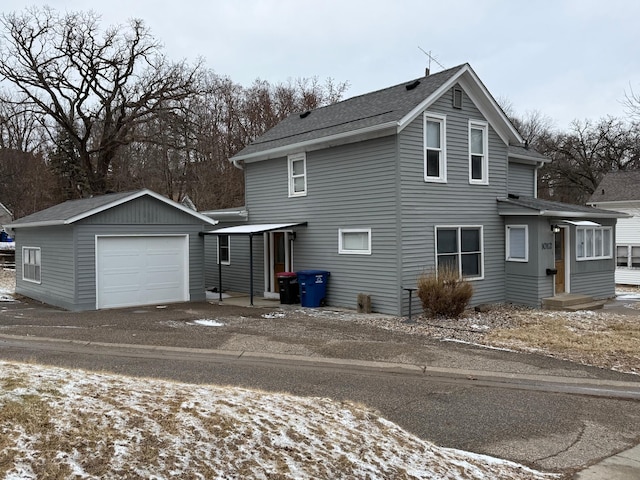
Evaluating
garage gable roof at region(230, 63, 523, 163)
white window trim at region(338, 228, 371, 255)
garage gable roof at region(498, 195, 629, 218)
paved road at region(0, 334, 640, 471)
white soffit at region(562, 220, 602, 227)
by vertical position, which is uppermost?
garage gable roof at region(230, 63, 523, 163)

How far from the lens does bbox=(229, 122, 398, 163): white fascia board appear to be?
46.1 feet

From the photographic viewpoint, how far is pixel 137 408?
4.34 metres

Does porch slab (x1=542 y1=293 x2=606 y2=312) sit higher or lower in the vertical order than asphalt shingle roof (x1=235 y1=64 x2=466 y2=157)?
lower

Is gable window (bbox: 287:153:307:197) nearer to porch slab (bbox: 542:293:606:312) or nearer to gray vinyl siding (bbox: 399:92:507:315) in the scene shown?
gray vinyl siding (bbox: 399:92:507:315)

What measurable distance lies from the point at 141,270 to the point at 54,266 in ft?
8.86

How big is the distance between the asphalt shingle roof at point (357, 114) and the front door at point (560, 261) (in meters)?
6.12

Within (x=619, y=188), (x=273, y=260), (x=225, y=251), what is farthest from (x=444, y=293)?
(x=619, y=188)

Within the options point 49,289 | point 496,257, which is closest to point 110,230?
point 49,289

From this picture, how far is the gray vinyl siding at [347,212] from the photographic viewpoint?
46.8 ft

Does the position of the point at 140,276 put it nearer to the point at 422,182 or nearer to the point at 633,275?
the point at 422,182

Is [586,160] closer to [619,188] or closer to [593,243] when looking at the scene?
[619,188]

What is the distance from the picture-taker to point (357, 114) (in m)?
16.3

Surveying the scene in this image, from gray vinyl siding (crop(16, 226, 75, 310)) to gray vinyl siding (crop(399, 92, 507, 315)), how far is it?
30.2 feet

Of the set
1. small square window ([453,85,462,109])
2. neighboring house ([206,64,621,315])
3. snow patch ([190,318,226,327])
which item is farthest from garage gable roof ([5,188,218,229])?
small square window ([453,85,462,109])
